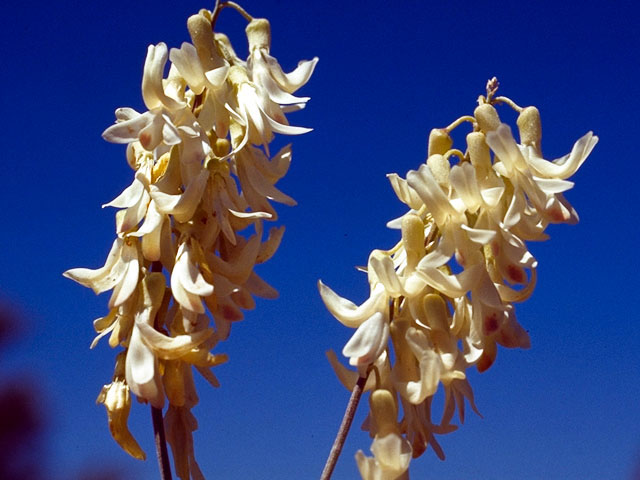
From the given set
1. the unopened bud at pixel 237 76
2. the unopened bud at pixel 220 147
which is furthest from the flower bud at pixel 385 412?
the unopened bud at pixel 237 76

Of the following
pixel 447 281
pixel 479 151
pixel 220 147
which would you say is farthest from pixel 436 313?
pixel 220 147

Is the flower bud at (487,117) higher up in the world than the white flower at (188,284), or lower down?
higher up

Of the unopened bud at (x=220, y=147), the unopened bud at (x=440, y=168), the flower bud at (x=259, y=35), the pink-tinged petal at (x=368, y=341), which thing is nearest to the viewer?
the pink-tinged petal at (x=368, y=341)

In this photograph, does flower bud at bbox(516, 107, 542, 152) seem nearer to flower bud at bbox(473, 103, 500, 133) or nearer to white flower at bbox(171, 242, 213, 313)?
flower bud at bbox(473, 103, 500, 133)

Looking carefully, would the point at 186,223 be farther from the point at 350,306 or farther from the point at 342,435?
the point at 342,435

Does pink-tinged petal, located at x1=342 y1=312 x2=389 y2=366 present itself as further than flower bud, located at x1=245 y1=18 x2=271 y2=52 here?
No

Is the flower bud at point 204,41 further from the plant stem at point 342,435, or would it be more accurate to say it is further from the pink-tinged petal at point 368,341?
the plant stem at point 342,435

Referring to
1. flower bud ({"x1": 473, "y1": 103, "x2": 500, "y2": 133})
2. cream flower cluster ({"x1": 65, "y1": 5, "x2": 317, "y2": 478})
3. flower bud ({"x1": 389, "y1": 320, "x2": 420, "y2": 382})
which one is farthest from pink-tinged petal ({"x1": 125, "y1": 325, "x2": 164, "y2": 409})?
→ flower bud ({"x1": 473, "y1": 103, "x2": 500, "y2": 133})
